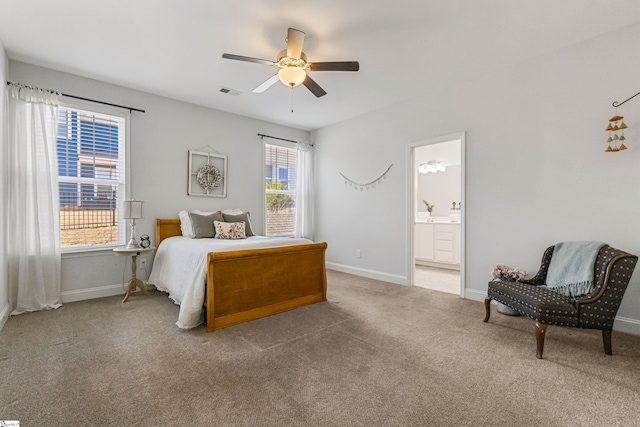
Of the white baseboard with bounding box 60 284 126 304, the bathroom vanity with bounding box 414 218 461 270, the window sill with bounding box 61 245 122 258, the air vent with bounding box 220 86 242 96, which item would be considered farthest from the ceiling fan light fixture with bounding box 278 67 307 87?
the bathroom vanity with bounding box 414 218 461 270

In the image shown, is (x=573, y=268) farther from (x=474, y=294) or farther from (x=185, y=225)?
(x=185, y=225)

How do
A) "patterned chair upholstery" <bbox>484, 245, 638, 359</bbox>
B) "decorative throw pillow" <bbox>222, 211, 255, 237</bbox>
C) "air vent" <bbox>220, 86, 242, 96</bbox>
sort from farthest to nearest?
"decorative throw pillow" <bbox>222, 211, 255, 237</bbox>
"air vent" <bbox>220, 86, 242, 96</bbox>
"patterned chair upholstery" <bbox>484, 245, 638, 359</bbox>

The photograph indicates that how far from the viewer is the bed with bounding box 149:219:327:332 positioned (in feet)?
Result: 8.95

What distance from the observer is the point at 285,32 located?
8.98 ft

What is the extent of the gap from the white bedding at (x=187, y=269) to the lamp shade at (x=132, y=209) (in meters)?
0.51

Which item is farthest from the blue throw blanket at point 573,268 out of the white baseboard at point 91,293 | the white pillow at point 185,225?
the white baseboard at point 91,293

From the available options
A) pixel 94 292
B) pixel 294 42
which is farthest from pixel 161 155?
pixel 294 42

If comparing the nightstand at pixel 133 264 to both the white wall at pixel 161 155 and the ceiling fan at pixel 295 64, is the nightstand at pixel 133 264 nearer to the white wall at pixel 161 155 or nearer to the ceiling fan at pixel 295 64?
the white wall at pixel 161 155

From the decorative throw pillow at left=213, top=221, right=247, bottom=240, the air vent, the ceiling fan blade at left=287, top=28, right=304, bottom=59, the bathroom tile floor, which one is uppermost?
the air vent

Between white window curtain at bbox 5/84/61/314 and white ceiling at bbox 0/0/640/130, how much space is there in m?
0.61

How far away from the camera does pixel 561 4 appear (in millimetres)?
2350

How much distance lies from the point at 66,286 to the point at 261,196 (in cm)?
295

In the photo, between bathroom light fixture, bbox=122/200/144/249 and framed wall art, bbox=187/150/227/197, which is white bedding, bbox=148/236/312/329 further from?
framed wall art, bbox=187/150/227/197

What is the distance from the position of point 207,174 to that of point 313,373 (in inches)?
143
